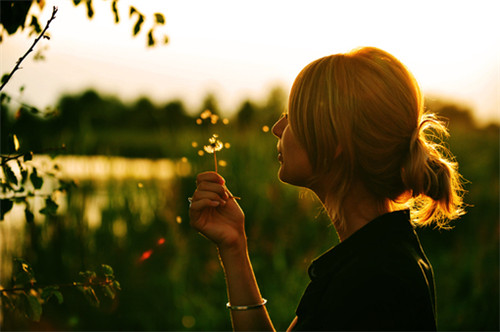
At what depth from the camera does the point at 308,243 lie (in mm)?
5832

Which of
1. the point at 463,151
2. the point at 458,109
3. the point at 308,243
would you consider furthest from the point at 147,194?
the point at 458,109

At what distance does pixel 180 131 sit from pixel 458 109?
1081 centimetres

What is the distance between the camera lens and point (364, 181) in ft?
5.55

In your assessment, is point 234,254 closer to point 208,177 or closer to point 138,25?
point 208,177

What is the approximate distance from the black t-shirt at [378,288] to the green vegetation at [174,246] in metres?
3.05

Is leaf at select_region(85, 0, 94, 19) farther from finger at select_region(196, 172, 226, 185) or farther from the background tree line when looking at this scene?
the background tree line

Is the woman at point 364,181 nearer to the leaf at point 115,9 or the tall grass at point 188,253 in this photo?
the leaf at point 115,9

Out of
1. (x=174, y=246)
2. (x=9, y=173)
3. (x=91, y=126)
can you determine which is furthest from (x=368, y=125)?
(x=91, y=126)

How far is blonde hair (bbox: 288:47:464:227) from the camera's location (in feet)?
5.14

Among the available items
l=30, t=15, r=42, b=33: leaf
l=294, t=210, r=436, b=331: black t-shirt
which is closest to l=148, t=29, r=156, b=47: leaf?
l=30, t=15, r=42, b=33: leaf

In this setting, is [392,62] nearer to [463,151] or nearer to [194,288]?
[194,288]

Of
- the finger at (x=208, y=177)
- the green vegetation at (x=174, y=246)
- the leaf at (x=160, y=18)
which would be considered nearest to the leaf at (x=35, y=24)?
the leaf at (x=160, y=18)

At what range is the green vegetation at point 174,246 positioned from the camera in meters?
5.02

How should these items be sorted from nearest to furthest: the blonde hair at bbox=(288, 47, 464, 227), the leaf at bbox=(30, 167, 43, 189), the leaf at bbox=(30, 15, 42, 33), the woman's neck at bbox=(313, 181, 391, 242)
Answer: the blonde hair at bbox=(288, 47, 464, 227), the woman's neck at bbox=(313, 181, 391, 242), the leaf at bbox=(30, 167, 43, 189), the leaf at bbox=(30, 15, 42, 33)
